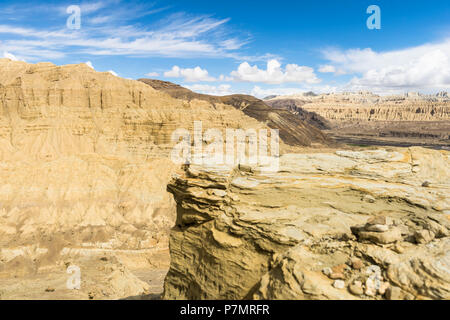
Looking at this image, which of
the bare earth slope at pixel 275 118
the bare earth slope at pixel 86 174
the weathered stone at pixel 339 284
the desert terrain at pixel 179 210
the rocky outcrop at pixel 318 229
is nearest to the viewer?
the weathered stone at pixel 339 284

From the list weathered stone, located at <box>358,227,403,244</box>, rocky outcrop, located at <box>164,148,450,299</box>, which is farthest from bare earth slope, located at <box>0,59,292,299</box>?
weathered stone, located at <box>358,227,403,244</box>

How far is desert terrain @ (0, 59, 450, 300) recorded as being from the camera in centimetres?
717

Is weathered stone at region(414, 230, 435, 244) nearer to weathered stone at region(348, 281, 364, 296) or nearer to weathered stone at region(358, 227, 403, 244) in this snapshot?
weathered stone at region(358, 227, 403, 244)

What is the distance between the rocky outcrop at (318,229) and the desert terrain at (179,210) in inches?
1.5

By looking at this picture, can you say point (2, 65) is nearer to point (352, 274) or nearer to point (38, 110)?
point (38, 110)

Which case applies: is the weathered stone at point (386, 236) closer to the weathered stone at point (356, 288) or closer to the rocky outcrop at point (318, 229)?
the rocky outcrop at point (318, 229)

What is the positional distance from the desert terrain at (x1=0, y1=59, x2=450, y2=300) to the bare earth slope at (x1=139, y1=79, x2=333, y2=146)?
1972 inches

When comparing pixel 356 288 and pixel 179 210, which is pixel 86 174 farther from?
pixel 356 288

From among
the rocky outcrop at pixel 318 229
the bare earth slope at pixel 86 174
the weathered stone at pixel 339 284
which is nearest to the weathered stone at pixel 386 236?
the rocky outcrop at pixel 318 229

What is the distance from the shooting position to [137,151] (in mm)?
42719

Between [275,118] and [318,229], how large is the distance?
10230 centimetres

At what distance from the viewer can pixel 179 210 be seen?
11.6 metres

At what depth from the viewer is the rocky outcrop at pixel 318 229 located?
6457 mm

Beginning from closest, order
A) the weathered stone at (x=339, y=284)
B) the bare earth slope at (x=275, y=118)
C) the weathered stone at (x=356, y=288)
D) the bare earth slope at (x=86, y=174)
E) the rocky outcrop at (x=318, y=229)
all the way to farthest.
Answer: the weathered stone at (x=356, y=288), the weathered stone at (x=339, y=284), the rocky outcrop at (x=318, y=229), the bare earth slope at (x=86, y=174), the bare earth slope at (x=275, y=118)
